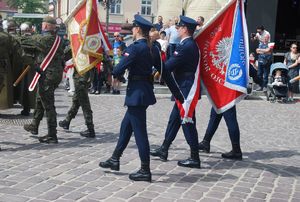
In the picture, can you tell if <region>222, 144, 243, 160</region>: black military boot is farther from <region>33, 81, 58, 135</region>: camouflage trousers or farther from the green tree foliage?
the green tree foliage

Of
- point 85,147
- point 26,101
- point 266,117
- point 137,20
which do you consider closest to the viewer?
point 137,20

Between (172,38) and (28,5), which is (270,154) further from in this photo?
(28,5)

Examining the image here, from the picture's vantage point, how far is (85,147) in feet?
25.0

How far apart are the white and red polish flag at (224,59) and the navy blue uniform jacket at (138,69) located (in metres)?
→ 1.41

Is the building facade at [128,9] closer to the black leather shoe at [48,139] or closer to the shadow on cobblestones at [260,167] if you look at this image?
the black leather shoe at [48,139]

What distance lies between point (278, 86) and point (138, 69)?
10456mm

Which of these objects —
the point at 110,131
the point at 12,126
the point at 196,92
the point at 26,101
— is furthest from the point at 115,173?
the point at 26,101

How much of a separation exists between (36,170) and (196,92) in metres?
2.29

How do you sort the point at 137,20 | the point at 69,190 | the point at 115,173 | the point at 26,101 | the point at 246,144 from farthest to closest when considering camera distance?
the point at 26,101 → the point at 246,144 → the point at 115,173 → the point at 137,20 → the point at 69,190

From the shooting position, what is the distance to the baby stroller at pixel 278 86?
607 inches

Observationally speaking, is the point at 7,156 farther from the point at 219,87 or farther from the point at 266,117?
the point at 266,117

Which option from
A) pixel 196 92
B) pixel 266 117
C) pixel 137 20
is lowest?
pixel 266 117

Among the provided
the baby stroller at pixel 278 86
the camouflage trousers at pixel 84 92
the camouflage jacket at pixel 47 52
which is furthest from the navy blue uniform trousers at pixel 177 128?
the baby stroller at pixel 278 86

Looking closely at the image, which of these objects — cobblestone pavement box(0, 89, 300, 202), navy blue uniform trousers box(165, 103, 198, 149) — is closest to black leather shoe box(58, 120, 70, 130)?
cobblestone pavement box(0, 89, 300, 202)
